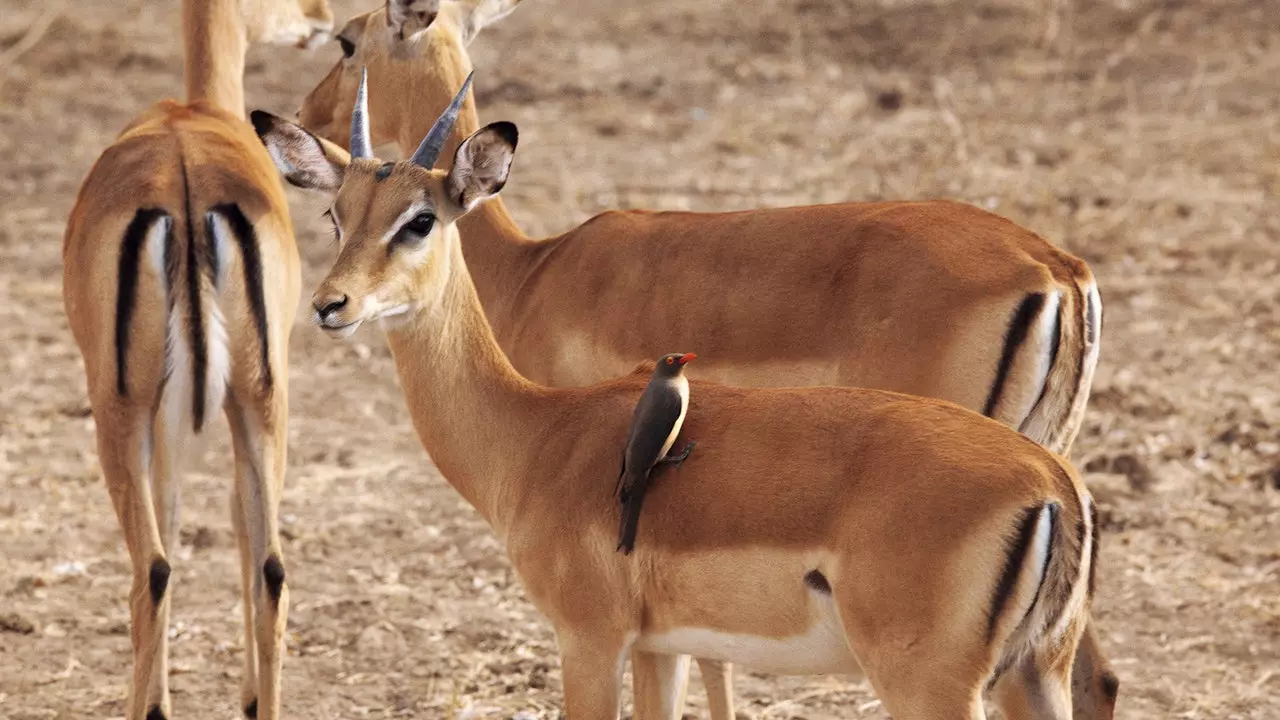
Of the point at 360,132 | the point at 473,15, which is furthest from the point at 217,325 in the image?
the point at 473,15

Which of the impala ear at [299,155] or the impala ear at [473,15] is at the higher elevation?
the impala ear at [473,15]

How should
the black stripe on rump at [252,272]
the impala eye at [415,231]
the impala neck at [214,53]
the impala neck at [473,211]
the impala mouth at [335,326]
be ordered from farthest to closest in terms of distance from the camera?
the impala neck at [214,53], the impala neck at [473,211], the black stripe on rump at [252,272], the impala eye at [415,231], the impala mouth at [335,326]

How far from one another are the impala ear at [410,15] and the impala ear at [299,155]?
57.5 inches

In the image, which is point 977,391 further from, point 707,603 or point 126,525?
point 126,525

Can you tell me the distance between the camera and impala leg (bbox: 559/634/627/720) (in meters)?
4.13

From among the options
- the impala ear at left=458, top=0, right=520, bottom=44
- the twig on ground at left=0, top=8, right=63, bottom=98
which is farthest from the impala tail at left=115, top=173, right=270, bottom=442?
the twig on ground at left=0, top=8, right=63, bottom=98

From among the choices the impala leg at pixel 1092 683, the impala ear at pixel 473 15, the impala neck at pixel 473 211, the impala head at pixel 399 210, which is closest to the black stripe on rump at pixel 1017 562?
the impala leg at pixel 1092 683

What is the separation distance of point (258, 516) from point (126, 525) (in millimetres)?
380

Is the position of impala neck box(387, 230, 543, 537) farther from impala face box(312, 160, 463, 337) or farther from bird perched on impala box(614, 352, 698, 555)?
bird perched on impala box(614, 352, 698, 555)

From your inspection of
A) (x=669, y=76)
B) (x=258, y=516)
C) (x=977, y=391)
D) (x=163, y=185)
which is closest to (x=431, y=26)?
(x=163, y=185)

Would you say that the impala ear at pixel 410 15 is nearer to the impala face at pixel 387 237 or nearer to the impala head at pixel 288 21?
the impala head at pixel 288 21

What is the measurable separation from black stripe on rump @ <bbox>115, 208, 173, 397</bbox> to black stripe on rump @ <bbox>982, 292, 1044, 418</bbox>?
2331mm

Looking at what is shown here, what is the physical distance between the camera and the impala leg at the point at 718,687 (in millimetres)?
4969

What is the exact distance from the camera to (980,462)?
12.3 feet
